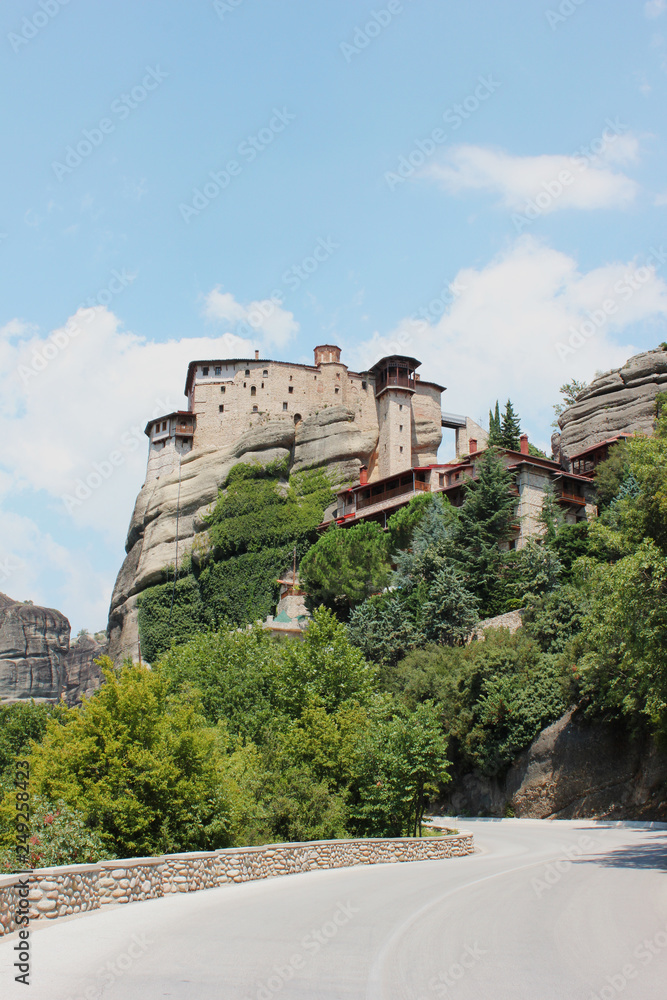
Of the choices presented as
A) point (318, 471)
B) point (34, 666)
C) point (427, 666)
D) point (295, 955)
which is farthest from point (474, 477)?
point (34, 666)

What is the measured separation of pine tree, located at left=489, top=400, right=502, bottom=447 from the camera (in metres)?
68.0

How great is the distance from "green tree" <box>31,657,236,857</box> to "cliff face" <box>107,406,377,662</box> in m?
50.9

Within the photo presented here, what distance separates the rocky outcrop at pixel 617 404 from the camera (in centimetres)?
5741

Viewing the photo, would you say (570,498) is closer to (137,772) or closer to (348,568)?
(348,568)

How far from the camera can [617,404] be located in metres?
58.7

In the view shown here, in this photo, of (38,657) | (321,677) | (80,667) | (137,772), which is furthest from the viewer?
(80,667)

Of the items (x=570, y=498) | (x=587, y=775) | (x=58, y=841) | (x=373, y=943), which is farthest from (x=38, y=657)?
(x=373, y=943)

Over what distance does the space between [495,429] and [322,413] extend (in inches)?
548

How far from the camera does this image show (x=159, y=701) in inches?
672

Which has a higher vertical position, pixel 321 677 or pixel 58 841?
pixel 321 677

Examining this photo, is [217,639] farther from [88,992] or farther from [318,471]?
[88,992]

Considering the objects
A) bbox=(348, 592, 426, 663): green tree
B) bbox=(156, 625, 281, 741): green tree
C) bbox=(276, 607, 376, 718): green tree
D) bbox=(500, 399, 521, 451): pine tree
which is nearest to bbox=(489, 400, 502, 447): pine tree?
bbox=(500, 399, 521, 451): pine tree

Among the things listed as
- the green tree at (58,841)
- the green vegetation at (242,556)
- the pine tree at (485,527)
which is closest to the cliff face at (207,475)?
the green vegetation at (242,556)

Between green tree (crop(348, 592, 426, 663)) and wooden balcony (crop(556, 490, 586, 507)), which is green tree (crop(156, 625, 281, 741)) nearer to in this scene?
green tree (crop(348, 592, 426, 663))
